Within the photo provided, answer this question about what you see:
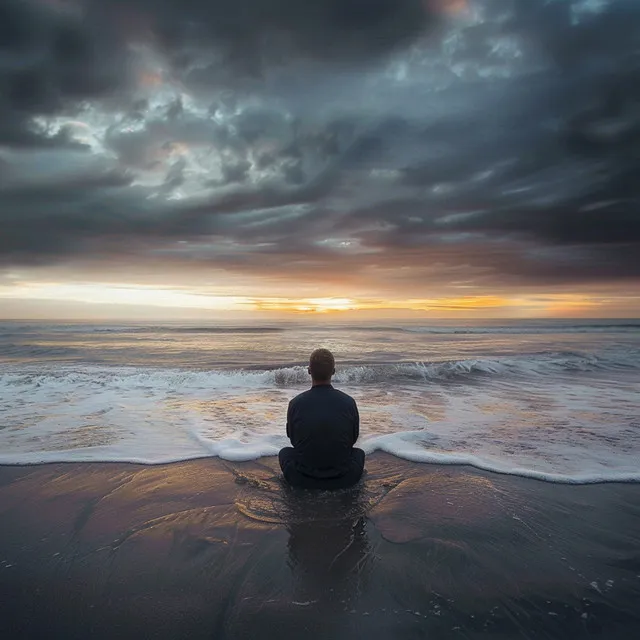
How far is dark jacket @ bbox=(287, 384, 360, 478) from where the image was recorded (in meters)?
4.66

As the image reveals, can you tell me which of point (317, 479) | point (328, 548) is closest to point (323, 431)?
point (317, 479)

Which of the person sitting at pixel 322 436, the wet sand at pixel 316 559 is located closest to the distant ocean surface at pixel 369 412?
the wet sand at pixel 316 559

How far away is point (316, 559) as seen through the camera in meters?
3.41

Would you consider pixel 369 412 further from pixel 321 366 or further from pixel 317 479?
pixel 321 366

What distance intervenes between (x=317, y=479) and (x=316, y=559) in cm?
134

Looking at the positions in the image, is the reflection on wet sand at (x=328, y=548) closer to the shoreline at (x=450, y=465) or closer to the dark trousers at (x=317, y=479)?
the dark trousers at (x=317, y=479)

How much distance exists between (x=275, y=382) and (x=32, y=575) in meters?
11.0

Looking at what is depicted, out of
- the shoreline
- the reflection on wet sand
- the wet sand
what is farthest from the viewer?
the shoreline

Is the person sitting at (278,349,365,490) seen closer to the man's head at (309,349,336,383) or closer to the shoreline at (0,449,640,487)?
the man's head at (309,349,336,383)

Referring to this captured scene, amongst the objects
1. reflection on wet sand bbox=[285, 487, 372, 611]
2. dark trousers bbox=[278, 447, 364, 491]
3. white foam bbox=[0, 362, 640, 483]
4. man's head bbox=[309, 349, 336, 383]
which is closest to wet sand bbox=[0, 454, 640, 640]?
reflection on wet sand bbox=[285, 487, 372, 611]

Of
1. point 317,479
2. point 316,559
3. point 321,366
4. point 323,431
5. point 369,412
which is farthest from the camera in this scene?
point 369,412

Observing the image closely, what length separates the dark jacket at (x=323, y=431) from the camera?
15.3 feet

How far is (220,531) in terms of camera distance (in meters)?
3.87

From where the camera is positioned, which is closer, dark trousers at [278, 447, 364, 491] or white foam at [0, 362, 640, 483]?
dark trousers at [278, 447, 364, 491]
